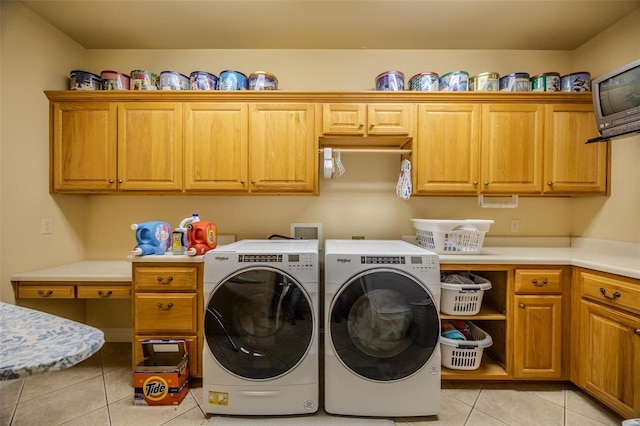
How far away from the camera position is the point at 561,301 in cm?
178

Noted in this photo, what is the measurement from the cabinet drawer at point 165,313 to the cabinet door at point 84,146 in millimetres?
982

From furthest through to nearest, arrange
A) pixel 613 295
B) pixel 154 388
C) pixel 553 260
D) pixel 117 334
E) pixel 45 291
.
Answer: pixel 117 334 < pixel 45 291 < pixel 553 260 < pixel 154 388 < pixel 613 295

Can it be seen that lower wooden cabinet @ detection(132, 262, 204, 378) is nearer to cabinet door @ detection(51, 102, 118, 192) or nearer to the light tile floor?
the light tile floor

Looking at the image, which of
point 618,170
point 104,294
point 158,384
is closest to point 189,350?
point 158,384

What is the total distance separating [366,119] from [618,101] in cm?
153

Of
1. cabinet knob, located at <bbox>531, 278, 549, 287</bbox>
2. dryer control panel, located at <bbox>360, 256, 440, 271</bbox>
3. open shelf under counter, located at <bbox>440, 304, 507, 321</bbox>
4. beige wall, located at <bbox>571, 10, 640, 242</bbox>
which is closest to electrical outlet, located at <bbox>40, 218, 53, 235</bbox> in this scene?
dryer control panel, located at <bbox>360, 256, 440, 271</bbox>

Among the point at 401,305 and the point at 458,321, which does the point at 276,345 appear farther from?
the point at 458,321

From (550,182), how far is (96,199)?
3761 millimetres

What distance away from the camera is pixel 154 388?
64.6 inches

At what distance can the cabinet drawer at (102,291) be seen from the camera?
6.23 feet

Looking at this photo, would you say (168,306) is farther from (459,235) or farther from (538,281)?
(538,281)

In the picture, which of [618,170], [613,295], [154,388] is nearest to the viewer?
[613,295]

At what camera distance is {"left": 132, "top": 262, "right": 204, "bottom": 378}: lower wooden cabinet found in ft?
5.82

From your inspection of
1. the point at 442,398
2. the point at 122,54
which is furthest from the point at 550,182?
the point at 122,54
